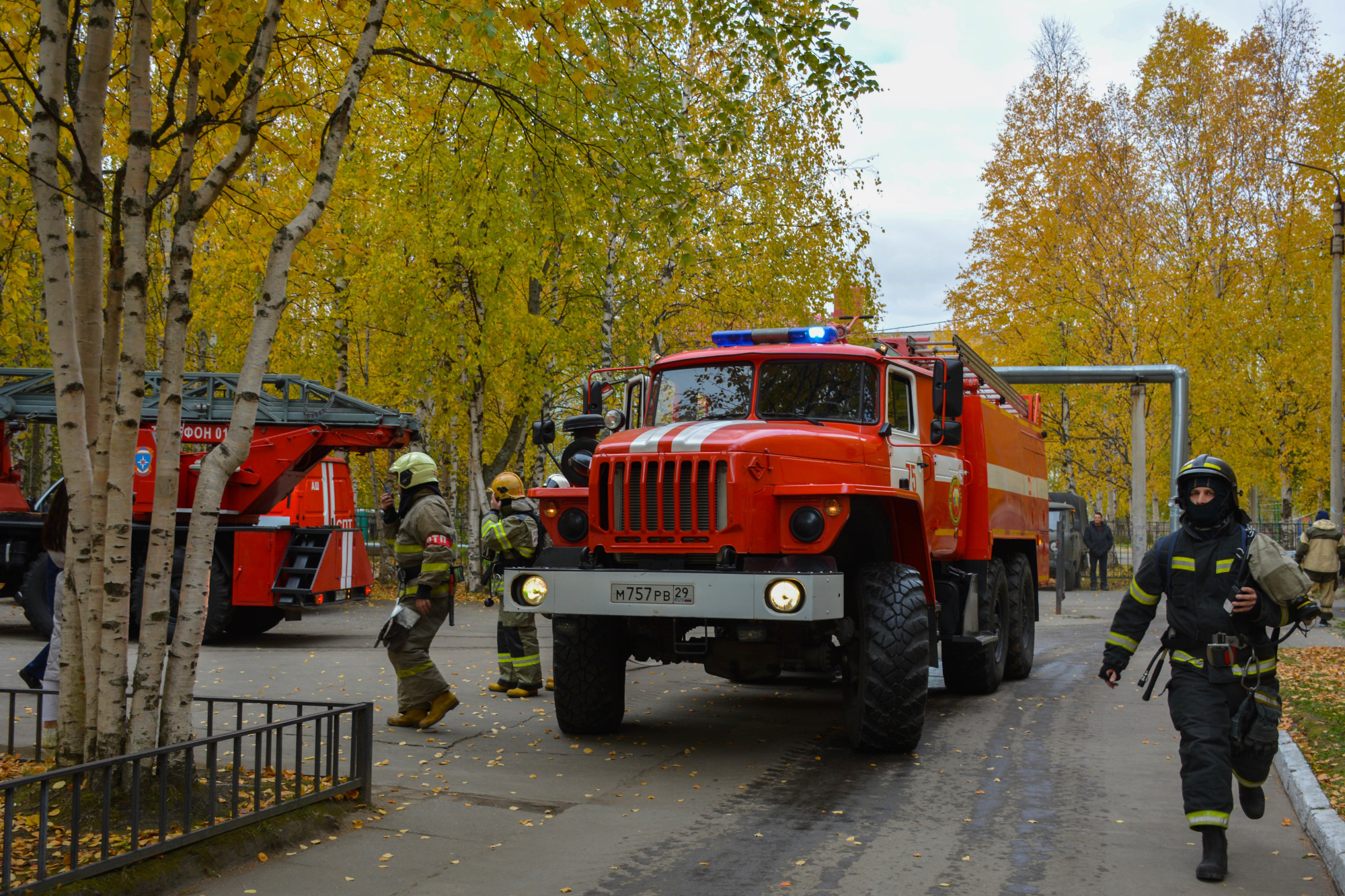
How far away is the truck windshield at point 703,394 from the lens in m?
8.42

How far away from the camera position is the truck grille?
7148 mm

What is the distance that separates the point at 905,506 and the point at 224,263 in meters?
10.8

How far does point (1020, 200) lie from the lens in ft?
102

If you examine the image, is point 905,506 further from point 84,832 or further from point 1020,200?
point 1020,200

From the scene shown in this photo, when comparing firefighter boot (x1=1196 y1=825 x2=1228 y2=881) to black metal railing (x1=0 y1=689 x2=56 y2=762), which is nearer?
firefighter boot (x1=1196 y1=825 x2=1228 y2=881)

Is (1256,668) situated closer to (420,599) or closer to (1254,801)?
(1254,801)

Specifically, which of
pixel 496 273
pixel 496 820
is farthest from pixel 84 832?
pixel 496 273

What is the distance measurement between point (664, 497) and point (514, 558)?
110 inches

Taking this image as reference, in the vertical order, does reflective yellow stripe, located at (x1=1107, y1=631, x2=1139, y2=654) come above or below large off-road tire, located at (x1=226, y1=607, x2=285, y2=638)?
above

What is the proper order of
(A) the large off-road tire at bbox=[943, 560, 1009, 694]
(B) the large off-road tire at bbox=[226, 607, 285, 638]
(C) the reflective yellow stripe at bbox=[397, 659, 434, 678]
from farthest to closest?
1. (B) the large off-road tire at bbox=[226, 607, 285, 638]
2. (A) the large off-road tire at bbox=[943, 560, 1009, 694]
3. (C) the reflective yellow stripe at bbox=[397, 659, 434, 678]

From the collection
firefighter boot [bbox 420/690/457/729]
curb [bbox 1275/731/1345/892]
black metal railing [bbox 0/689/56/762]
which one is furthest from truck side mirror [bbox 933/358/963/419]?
black metal railing [bbox 0/689/56/762]

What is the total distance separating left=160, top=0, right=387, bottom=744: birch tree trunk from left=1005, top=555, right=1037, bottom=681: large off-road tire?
25.2 ft

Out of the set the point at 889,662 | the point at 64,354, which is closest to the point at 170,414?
the point at 64,354

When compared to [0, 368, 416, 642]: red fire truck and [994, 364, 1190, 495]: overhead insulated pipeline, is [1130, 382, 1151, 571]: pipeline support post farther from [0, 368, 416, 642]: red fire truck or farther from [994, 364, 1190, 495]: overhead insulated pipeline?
[0, 368, 416, 642]: red fire truck
